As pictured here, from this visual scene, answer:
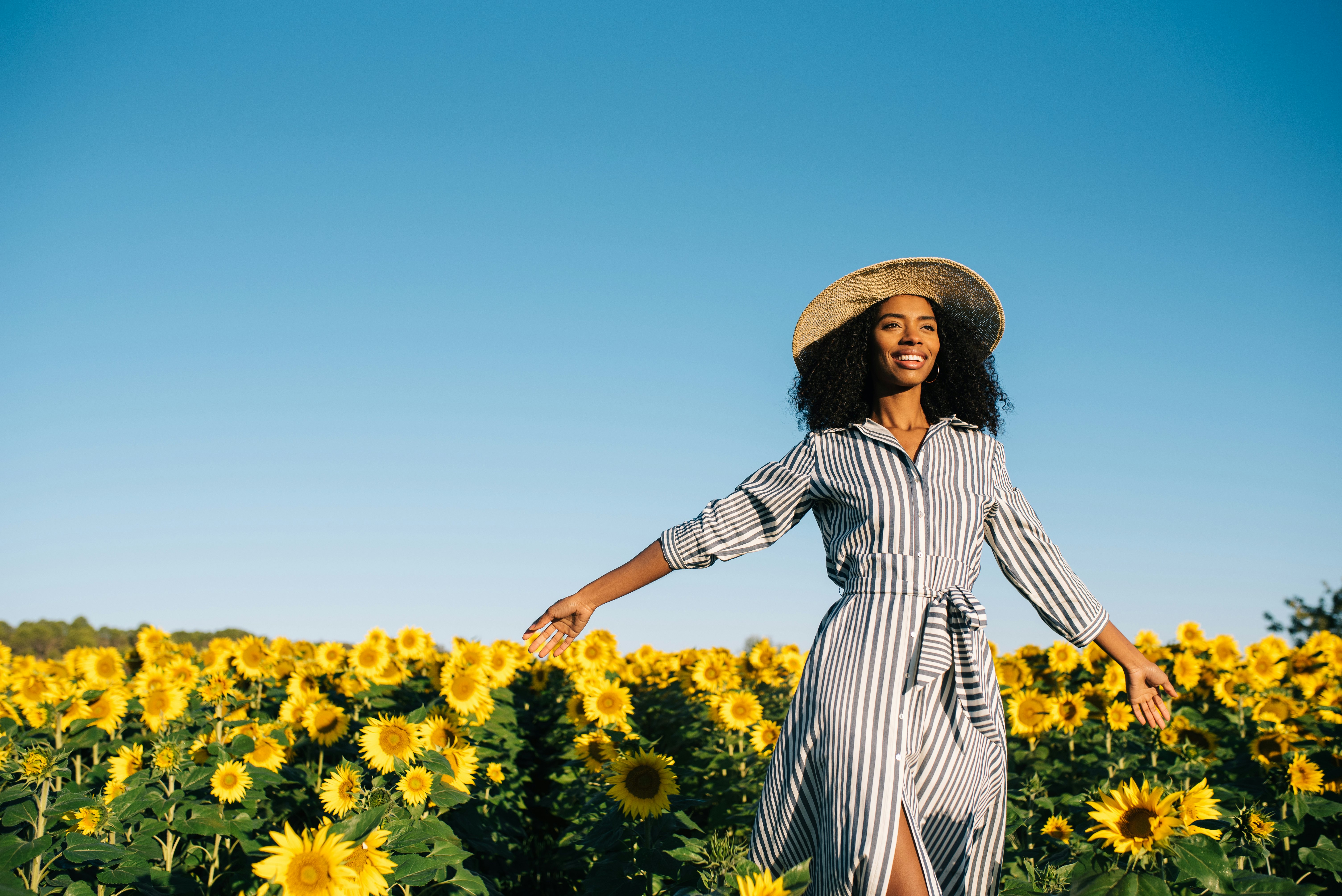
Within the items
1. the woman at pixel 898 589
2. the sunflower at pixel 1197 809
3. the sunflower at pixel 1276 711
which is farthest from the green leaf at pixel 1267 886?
the sunflower at pixel 1276 711

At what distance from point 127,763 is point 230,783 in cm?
69

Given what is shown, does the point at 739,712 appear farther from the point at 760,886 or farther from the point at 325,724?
the point at 760,886

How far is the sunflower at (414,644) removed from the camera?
6348mm

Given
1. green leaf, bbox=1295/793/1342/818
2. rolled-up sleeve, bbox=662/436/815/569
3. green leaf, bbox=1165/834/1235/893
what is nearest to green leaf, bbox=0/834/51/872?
rolled-up sleeve, bbox=662/436/815/569

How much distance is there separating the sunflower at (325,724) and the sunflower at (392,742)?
1.41 metres

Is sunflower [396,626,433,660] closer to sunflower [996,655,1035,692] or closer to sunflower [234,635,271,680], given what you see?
sunflower [234,635,271,680]

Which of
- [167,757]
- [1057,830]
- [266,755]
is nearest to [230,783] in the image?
[167,757]

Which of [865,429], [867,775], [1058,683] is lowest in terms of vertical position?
[867,775]

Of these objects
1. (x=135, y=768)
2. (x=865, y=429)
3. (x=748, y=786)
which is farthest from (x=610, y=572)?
(x=135, y=768)

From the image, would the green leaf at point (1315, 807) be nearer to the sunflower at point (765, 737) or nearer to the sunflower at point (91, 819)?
the sunflower at point (765, 737)

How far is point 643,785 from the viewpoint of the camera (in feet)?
11.9

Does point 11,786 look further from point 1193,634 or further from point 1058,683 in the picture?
point 1193,634

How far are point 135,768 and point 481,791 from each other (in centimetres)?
161

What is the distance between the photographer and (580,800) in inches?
200
